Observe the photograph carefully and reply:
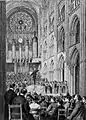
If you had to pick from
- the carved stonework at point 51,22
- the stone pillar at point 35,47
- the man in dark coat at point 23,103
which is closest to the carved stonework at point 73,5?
the carved stonework at point 51,22

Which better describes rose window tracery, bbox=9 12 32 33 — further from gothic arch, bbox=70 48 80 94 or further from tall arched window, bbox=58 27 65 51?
gothic arch, bbox=70 48 80 94

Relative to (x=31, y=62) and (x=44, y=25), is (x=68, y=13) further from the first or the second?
(x=31, y=62)

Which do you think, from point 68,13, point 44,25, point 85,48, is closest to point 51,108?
point 85,48

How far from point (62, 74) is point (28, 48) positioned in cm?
2205

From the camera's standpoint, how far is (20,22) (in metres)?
53.8

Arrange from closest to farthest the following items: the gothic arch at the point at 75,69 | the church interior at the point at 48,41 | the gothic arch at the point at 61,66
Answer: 1. the church interior at the point at 48,41
2. the gothic arch at the point at 75,69
3. the gothic arch at the point at 61,66

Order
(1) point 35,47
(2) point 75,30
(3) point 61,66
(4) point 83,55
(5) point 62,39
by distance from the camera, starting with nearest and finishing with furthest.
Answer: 1. (4) point 83,55
2. (2) point 75,30
3. (3) point 61,66
4. (5) point 62,39
5. (1) point 35,47

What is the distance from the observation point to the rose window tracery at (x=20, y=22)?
5356cm

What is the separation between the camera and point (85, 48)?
19781mm

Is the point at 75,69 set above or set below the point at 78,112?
above

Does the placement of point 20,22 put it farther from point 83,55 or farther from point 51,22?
point 83,55

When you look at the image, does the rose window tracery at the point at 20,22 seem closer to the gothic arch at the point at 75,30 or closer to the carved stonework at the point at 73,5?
the carved stonework at the point at 73,5

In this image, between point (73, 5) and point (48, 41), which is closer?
point (73, 5)

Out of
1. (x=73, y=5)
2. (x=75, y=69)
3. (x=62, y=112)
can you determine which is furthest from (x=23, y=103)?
(x=73, y=5)
